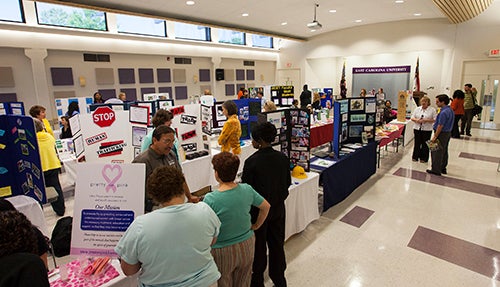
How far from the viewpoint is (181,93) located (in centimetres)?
1165

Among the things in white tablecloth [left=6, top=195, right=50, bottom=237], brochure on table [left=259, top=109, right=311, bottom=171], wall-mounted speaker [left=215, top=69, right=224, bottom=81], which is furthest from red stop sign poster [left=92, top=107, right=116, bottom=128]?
wall-mounted speaker [left=215, top=69, right=224, bottom=81]

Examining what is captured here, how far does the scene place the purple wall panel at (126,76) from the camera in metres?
9.75

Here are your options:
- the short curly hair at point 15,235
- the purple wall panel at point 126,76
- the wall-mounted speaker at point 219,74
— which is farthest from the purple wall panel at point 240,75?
the short curly hair at point 15,235

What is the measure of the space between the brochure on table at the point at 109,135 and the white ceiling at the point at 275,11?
179 inches

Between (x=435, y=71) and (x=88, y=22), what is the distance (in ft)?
43.3

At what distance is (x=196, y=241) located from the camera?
1.38m

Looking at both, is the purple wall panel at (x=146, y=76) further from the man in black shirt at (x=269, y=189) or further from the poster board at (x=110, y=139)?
the man in black shirt at (x=269, y=189)

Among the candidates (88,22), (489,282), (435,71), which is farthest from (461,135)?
(88,22)

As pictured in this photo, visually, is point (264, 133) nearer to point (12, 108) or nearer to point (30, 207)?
point (30, 207)

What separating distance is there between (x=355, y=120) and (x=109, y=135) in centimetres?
404

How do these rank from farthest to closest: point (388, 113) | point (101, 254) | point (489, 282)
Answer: point (388, 113), point (489, 282), point (101, 254)

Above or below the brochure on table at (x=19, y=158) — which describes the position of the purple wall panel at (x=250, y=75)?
above

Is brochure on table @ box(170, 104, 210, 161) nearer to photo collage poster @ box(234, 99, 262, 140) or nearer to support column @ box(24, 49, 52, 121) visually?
photo collage poster @ box(234, 99, 262, 140)

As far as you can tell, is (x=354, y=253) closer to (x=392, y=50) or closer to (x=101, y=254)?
(x=101, y=254)
